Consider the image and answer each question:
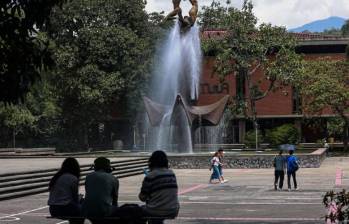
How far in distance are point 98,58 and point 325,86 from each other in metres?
22.6

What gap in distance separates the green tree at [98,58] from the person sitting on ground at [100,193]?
5051 cm

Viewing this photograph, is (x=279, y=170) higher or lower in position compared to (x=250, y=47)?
lower

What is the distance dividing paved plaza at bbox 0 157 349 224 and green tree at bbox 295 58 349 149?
21827 millimetres

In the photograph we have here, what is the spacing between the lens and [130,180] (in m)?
29.2

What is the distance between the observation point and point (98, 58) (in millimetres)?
61219

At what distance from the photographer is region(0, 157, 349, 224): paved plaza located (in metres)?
14.6

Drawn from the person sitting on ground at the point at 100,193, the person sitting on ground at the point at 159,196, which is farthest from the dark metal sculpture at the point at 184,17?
the person sitting on ground at the point at 159,196

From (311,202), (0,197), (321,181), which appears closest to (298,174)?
(321,181)

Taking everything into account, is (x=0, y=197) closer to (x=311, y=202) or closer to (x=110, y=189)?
(x=311, y=202)

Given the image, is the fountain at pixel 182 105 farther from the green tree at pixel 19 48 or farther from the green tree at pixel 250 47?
the green tree at pixel 19 48

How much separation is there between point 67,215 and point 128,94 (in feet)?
178

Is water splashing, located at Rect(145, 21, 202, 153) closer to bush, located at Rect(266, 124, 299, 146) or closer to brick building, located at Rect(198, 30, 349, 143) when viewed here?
bush, located at Rect(266, 124, 299, 146)

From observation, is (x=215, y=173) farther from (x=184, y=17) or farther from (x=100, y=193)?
(x=100, y=193)

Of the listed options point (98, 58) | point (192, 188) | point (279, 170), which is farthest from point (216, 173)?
point (98, 58)
